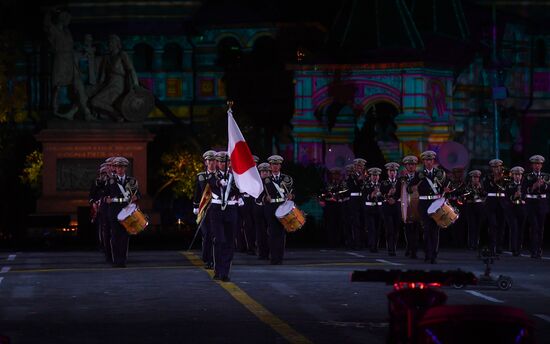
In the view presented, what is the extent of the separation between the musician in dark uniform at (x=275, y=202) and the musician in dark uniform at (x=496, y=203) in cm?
606

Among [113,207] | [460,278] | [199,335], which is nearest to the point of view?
[460,278]

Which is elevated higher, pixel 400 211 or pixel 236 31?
pixel 236 31

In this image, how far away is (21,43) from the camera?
58375mm

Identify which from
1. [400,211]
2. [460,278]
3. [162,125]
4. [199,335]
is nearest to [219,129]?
[162,125]

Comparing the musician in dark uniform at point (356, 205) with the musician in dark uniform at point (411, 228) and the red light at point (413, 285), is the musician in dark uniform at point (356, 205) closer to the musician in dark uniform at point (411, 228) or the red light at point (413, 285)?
the musician in dark uniform at point (411, 228)

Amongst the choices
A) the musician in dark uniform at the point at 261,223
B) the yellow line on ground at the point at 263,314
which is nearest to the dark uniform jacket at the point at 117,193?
the musician in dark uniform at the point at 261,223

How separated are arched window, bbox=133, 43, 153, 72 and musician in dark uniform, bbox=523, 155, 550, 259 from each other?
3005 centimetres

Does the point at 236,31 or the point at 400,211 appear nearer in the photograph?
the point at 400,211

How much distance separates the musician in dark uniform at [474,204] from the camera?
36.1 m

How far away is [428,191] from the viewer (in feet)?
99.6

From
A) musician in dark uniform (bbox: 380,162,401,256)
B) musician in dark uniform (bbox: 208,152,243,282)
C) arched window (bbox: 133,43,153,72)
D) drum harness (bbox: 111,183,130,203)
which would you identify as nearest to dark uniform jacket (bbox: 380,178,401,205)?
musician in dark uniform (bbox: 380,162,401,256)

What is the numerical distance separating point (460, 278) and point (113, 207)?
18471 millimetres

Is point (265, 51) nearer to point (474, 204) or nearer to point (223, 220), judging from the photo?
point (474, 204)

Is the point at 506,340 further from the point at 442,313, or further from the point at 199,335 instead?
the point at 199,335
